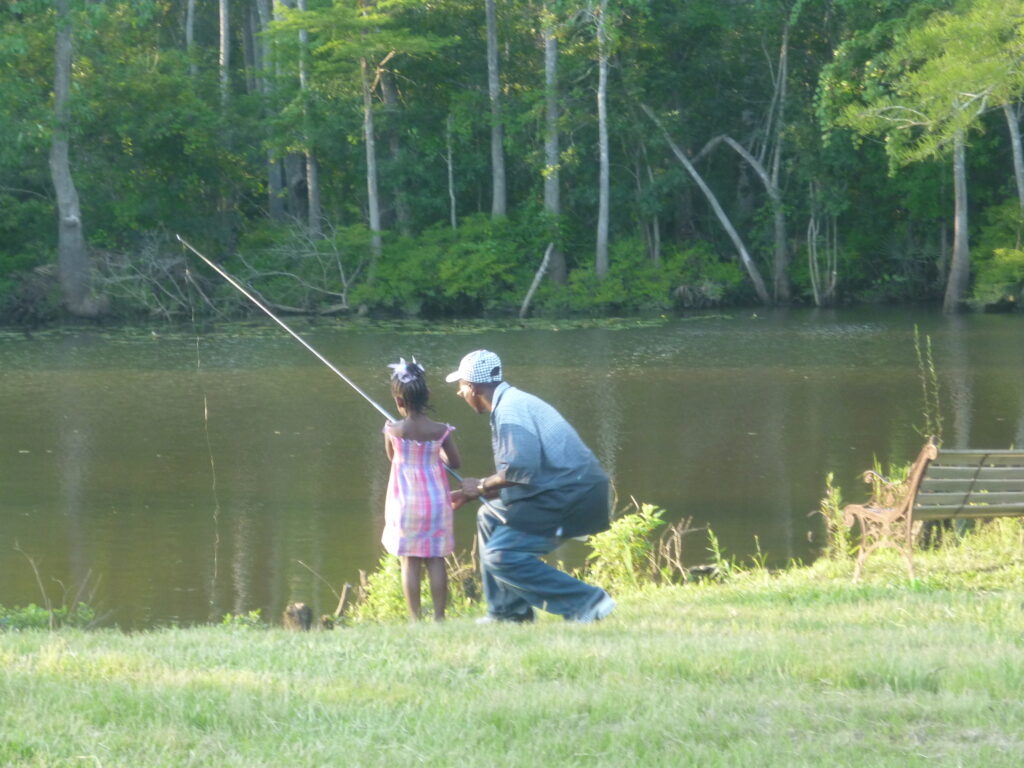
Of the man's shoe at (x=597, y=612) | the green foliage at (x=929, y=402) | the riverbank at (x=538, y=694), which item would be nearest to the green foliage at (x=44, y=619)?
the riverbank at (x=538, y=694)

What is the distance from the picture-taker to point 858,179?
39500 mm

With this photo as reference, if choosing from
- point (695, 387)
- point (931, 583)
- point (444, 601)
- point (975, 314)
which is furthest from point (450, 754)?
point (975, 314)

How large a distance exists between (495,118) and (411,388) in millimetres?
31547

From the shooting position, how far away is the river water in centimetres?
1061

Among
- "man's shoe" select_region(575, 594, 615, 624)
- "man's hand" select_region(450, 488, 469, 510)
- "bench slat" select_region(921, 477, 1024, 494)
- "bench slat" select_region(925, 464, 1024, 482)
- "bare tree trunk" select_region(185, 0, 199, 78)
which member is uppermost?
"bare tree trunk" select_region(185, 0, 199, 78)

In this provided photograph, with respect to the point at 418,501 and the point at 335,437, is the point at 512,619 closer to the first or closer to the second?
the point at 418,501

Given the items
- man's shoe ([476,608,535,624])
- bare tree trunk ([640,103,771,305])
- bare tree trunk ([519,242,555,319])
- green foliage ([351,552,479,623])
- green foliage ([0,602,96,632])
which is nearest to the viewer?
man's shoe ([476,608,535,624])

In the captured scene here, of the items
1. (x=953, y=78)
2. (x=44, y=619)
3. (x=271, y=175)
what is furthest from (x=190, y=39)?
(x=44, y=619)

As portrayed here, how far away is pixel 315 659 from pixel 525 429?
4.93 ft

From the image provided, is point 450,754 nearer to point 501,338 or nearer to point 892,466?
point 892,466

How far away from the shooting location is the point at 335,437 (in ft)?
52.4

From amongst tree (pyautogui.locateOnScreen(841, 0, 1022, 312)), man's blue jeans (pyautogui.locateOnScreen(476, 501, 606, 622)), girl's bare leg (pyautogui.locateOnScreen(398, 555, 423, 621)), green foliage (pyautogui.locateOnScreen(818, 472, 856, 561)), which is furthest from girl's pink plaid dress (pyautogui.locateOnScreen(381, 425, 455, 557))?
tree (pyautogui.locateOnScreen(841, 0, 1022, 312))

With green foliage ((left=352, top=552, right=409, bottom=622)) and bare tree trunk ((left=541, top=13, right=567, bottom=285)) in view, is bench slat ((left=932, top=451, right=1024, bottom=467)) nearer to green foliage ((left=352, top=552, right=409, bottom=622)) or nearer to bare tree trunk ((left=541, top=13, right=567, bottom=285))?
green foliage ((left=352, top=552, right=409, bottom=622))

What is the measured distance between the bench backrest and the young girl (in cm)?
278
